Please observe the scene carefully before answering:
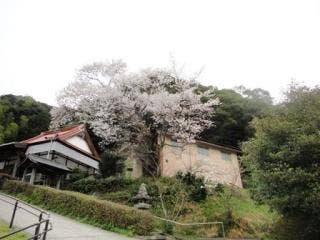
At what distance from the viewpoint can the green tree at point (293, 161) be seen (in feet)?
35.1

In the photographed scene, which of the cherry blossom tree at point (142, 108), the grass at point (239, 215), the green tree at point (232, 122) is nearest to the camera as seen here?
the grass at point (239, 215)

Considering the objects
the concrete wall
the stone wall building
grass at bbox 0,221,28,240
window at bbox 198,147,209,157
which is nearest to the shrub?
the stone wall building

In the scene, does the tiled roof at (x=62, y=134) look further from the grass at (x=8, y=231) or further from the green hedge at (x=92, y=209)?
the grass at (x=8, y=231)

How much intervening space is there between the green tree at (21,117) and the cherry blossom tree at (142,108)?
33.8ft

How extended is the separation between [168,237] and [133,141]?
12.7 metres

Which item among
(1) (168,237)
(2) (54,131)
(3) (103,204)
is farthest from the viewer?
(2) (54,131)

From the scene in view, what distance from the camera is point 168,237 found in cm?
1288

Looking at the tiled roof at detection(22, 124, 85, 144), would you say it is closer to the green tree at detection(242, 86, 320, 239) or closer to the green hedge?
the green hedge

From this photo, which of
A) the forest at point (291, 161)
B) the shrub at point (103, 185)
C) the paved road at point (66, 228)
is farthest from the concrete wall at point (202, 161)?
the paved road at point (66, 228)

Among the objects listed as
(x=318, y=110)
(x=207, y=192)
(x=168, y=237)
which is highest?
(x=318, y=110)

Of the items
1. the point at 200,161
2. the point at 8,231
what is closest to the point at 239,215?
the point at 200,161

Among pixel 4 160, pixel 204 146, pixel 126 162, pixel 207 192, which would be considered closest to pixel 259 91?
pixel 204 146

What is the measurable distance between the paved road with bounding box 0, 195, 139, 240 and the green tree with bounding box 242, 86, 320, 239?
19.1 feet

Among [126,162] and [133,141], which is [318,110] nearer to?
[133,141]
